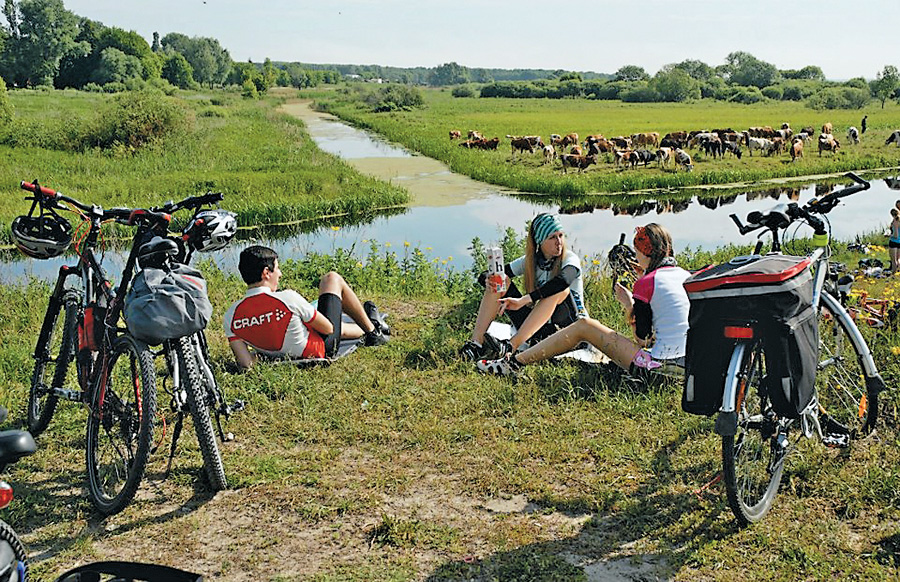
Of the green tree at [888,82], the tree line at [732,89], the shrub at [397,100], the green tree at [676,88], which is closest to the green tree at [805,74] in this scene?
the tree line at [732,89]

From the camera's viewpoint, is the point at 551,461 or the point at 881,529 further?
the point at 551,461

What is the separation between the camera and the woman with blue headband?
575cm

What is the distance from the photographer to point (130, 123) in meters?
27.3

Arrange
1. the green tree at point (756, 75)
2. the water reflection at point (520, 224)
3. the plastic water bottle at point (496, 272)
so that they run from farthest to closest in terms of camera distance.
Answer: the green tree at point (756, 75)
the water reflection at point (520, 224)
the plastic water bottle at point (496, 272)

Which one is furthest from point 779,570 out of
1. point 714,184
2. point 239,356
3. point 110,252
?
point 714,184

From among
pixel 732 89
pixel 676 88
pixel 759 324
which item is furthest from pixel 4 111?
pixel 732 89

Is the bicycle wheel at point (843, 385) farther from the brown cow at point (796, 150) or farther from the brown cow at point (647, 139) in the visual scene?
the brown cow at point (647, 139)

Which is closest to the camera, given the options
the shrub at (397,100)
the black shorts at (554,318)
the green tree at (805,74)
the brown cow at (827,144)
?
the black shorts at (554,318)

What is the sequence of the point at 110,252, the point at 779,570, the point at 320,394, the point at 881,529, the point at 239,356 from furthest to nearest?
the point at 110,252, the point at 239,356, the point at 320,394, the point at 881,529, the point at 779,570

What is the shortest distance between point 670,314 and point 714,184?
1997cm

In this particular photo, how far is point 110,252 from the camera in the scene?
12820 millimetres

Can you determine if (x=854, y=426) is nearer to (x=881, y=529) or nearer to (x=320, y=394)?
(x=881, y=529)

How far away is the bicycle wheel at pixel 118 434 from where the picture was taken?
374 cm

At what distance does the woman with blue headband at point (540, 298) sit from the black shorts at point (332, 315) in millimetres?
925
